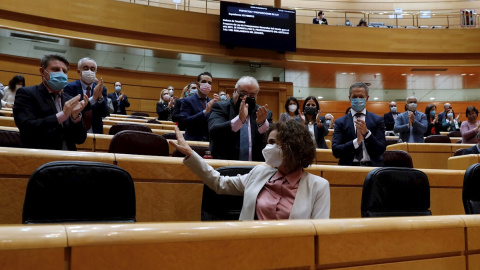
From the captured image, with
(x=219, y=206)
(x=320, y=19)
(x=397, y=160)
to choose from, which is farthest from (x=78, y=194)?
(x=320, y=19)

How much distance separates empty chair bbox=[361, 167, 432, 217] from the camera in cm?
194

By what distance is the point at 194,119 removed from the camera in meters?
3.71

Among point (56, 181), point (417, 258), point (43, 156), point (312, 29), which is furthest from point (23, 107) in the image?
point (312, 29)

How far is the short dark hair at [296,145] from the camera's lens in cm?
180

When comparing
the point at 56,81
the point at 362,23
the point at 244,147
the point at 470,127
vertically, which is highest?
the point at 362,23

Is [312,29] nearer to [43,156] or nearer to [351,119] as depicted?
[351,119]

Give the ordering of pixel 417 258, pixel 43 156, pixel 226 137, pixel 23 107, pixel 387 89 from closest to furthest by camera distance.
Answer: pixel 417 258
pixel 43 156
pixel 23 107
pixel 226 137
pixel 387 89

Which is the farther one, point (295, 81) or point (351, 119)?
A: point (295, 81)

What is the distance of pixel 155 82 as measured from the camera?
9.61 meters

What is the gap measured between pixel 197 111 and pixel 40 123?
1.77 m

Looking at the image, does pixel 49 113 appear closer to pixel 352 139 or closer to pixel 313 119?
pixel 352 139

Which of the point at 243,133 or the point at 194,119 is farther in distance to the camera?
the point at 194,119

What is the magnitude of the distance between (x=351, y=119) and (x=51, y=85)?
1979 millimetres

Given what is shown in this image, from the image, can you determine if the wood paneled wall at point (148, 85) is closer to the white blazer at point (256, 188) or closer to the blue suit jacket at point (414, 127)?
the blue suit jacket at point (414, 127)
